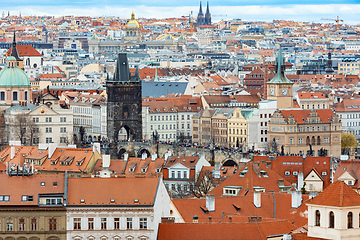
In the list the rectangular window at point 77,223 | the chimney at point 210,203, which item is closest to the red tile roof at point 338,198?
the rectangular window at point 77,223

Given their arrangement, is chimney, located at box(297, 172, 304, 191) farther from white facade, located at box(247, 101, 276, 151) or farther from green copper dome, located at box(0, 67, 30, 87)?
green copper dome, located at box(0, 67, 30, 87)

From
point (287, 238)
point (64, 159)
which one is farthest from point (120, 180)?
point (64, 159)

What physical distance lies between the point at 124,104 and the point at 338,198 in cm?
10173

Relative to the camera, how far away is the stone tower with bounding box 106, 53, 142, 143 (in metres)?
156

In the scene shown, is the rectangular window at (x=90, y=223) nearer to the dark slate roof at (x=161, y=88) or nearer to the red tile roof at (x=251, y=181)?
the red tile roof at (x=251, y=181)

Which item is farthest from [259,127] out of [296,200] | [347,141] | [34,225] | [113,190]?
[34,225]

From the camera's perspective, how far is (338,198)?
55.4 metres

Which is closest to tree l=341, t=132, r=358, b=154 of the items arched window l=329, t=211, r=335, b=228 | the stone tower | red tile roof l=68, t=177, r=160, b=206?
the stone tower

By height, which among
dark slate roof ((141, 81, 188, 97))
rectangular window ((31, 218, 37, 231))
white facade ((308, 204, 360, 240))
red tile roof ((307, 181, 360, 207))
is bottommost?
rectangular window ((31, 218, 37, 231))

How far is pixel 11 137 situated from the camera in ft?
483

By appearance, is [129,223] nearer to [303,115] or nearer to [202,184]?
[202,184]

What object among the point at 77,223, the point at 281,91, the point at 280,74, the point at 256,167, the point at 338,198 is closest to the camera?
the point at 338,198

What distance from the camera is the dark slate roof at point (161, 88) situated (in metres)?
190

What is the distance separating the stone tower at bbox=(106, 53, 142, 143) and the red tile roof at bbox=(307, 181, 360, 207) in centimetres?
9960
